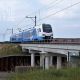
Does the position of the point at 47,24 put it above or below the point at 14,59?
above

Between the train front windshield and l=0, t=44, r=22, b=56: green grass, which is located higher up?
the train front windshield

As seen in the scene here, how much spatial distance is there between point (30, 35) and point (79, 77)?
194 ft

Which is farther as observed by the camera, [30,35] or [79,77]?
[30,35]

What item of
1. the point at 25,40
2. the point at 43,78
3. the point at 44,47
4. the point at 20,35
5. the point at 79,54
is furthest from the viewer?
the point at 20,35

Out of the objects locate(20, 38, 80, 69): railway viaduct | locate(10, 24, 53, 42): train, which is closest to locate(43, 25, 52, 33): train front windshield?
locate(10, 24, 53, 42): train

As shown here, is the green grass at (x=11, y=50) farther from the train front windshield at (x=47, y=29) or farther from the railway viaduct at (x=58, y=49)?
the train front windshield at (x=47, y=29)

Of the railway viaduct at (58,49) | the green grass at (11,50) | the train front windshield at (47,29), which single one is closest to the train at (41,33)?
the train front windshield at (47,29)

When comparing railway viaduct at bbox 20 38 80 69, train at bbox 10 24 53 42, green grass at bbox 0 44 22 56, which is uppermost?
train at bbox 10 24 53 42

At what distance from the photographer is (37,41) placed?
2665 inches

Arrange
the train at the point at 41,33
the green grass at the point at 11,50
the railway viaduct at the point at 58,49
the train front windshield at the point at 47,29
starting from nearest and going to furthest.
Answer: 1. the railway viaduct at the point at 58,49
2. the train at the point at 41,33
3. the train front windshield at the point at 47,29
4. the green grass at the point at 11,50

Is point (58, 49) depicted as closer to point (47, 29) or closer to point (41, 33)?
point (41, 33)

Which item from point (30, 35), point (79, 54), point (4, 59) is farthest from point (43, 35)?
point (79, 54)

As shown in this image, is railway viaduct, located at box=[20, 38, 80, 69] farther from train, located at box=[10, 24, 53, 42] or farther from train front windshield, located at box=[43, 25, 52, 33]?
train front windshield, located at box=[43, 25, 52, 33]

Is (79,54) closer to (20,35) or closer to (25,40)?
→ (25,40)
